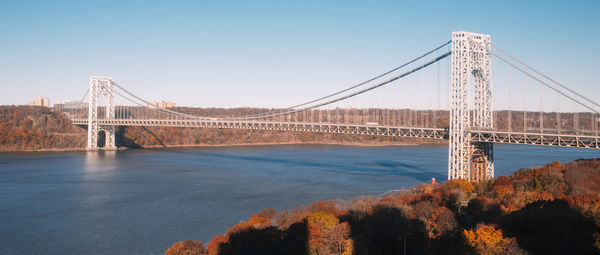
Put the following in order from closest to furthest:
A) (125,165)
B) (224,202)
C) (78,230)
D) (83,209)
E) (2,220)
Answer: (78,230)
(2,220)
(83,209)
(224,202)
(125,165)

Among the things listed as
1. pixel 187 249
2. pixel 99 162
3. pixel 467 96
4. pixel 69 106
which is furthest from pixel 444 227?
pixel 69 106

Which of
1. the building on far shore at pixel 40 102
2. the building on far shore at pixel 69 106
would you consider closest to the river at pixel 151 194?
the building on far shore at pixel 69 106

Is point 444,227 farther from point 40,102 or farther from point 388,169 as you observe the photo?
point 40,102

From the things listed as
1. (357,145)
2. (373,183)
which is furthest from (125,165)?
(357,145)

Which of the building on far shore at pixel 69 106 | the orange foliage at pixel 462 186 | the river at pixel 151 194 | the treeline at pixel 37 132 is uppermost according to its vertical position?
the building on far shore at pixel 69 106

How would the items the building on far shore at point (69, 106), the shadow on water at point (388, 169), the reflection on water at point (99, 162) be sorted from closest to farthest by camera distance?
the shadow on water at point (388, 169)
the reflection on water at point (99, 162)
the building on far shore at point (69, 106)

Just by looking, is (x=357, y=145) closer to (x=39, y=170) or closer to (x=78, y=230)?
(x=39, y=170)

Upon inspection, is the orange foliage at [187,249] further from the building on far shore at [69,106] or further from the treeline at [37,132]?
the building on far shore at [69,106]
